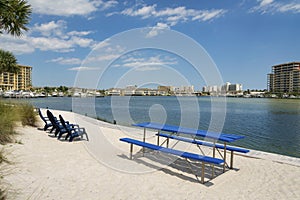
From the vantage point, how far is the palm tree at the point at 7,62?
16.6 m

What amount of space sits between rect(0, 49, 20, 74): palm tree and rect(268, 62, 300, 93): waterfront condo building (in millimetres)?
98681

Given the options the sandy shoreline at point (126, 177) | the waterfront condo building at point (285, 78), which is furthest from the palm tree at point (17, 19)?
the waterfront condo building at point (285, 78)

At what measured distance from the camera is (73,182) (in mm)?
3979

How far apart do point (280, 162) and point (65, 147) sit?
18.1 feet

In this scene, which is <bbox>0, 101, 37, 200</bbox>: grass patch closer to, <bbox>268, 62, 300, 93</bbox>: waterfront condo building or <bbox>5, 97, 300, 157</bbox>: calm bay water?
<bbox>5, 97, 300, 157</bbox>: calm bay water

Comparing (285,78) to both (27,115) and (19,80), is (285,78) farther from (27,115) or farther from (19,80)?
(19,80)

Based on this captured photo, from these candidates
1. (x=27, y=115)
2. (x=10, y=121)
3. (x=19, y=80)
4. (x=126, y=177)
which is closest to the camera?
(x=126, y=177)

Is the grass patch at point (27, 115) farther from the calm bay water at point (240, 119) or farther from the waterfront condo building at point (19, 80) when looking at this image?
the waterfront condo building at point (19, 80)

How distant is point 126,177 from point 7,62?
640 inches

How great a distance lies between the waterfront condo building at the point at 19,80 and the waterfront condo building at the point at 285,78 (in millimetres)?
108376

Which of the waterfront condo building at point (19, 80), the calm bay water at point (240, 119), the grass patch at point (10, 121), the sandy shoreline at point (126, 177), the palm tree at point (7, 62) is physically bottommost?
the calm bay water at point (240, 119)

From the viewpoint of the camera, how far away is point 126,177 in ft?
14.5

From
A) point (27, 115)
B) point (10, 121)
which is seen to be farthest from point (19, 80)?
point (10, 121)

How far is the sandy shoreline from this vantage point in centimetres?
366
